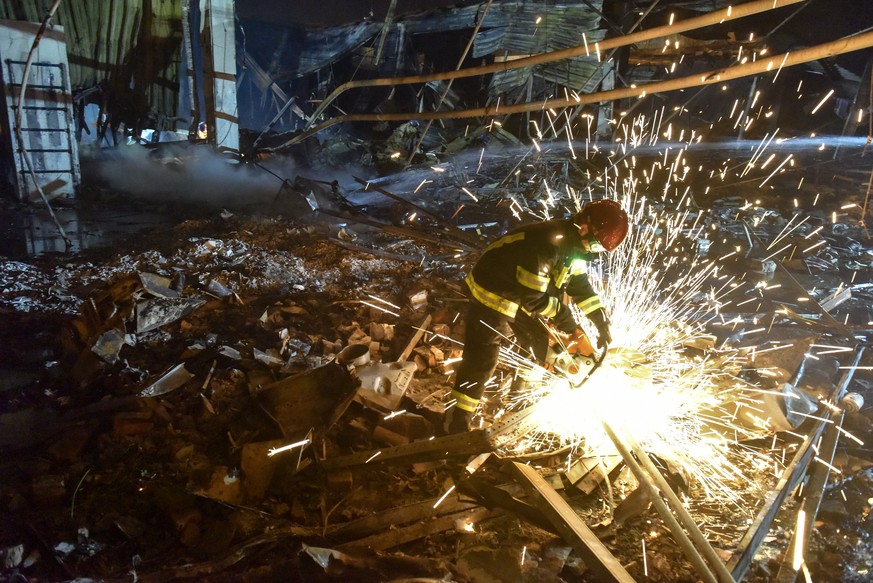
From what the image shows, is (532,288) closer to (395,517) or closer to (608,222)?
(608,222)

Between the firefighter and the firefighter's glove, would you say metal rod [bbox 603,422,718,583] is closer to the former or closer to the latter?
the firefighter's glove

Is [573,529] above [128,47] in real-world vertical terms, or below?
below

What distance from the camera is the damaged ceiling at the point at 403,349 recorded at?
3.01 meters

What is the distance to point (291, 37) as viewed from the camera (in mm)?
15766

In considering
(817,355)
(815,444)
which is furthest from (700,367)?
(817,355)

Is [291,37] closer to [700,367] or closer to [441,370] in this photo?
[441,370]

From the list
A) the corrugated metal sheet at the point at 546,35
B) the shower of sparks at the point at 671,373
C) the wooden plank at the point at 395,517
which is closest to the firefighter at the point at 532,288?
the shower of sparks at the point at 671,373

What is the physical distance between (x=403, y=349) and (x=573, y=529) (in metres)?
2.43

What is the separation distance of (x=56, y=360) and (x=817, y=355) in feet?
24.1

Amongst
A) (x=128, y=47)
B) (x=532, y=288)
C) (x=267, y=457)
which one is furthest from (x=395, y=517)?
(x=128, y=47)

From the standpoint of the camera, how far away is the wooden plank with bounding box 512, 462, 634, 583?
2699mm

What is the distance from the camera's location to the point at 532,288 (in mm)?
3664

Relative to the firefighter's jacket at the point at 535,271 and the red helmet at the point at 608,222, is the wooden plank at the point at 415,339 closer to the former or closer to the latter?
the firefighter's jacket at the point at 535,271

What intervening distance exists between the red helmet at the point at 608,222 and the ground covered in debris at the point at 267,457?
62.7 inches
